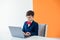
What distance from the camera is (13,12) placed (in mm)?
3758

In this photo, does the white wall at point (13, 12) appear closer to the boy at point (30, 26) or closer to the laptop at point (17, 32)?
the boy at point (30, 26)

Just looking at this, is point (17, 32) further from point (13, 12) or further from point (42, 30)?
point (13, 12)

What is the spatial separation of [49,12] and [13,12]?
3.11 feet

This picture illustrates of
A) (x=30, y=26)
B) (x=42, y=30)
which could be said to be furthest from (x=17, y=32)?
(x=42, y=30)

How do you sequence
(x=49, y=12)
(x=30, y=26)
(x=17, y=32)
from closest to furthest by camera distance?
(x=17, y=32) < (x=30, y=26) < (x=49, y=12)

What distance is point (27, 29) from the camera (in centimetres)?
253

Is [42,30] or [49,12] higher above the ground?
[49,12]

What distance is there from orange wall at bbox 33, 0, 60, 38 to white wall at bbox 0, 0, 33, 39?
24 centimetres

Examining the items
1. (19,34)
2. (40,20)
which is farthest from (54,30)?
(19,34)

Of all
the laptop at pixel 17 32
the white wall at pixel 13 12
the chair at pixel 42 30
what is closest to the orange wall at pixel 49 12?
the white wall at pixel 13 12

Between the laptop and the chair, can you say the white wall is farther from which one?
the laptop

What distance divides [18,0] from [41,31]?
1441mm

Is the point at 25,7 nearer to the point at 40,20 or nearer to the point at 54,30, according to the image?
the point at 40,20

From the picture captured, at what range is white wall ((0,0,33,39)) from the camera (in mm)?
3691
